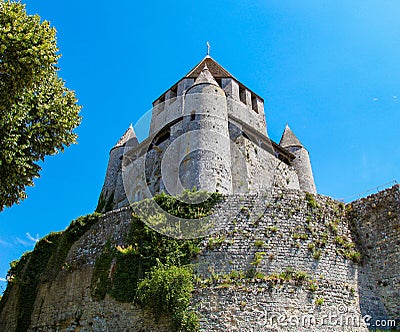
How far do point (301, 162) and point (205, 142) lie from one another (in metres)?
9.87

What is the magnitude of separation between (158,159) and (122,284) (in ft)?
36.1

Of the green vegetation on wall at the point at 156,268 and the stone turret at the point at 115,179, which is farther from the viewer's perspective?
the stone turret at the point at 115,179

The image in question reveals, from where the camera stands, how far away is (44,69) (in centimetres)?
927

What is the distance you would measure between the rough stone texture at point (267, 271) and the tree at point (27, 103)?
3883mm

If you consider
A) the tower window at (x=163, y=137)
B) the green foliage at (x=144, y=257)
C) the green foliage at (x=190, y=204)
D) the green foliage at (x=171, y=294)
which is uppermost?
the tower window at (x=163, y=137)

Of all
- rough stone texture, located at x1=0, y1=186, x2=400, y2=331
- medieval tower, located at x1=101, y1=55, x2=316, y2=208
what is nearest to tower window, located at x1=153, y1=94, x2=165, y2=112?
medieval tower, located at x1=101, y1=55, x2=316, y2=208

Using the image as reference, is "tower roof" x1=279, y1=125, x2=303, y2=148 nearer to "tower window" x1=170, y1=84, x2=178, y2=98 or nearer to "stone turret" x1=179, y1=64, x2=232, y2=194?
"stone turret" x1=179, y1=64, x2=232, y2=194

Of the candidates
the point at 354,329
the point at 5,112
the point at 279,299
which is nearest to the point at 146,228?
the point at 279,299

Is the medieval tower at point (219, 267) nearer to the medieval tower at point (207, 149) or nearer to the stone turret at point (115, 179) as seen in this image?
the medieval tower at point (207, 149)

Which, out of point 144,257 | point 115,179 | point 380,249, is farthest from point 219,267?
point 115,179

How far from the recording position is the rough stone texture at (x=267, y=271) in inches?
386

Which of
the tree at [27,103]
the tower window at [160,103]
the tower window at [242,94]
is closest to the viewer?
the tree at [27,103]

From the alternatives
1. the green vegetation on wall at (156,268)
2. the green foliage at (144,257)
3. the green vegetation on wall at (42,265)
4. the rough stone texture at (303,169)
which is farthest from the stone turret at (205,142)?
the rough stone texture at (303,169)

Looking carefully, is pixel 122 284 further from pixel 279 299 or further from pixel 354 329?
pixel 354 329
